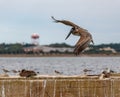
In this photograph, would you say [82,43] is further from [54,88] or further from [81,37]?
[54,88]

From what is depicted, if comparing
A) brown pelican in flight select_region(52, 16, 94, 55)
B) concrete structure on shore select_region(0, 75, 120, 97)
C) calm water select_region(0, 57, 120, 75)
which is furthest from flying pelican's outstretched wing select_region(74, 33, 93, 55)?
calm water select_region(0, 57, 120, 75)

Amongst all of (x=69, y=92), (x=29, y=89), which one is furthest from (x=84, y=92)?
(x=29, y=89)

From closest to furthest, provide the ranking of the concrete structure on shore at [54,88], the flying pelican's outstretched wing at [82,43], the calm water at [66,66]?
1. the flying pelican's outstretched wing at [82,43]
2. the concrete structure on shore at [54,88]
3. the calm water at [66,66]

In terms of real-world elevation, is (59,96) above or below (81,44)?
below

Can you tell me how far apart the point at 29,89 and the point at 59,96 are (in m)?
0.89

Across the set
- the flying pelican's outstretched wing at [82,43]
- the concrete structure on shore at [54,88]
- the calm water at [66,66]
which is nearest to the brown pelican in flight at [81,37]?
the flying pelican's outstretched wing at [82,43]

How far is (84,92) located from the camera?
61.0 ft

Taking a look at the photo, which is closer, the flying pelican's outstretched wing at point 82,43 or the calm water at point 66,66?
the flying pelican's outstretched wing at point 82,43

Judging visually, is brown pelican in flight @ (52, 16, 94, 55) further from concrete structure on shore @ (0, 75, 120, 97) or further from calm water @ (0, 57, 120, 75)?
calm water @ (0, 57, 120, 75)

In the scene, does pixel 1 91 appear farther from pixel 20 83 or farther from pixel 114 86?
pixel 114 86

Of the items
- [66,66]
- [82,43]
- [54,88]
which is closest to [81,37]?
[82,43]

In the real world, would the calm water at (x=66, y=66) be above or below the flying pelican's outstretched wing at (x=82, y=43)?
below

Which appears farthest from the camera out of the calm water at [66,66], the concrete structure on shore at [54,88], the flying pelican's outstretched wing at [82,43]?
the calm water at [66,66]

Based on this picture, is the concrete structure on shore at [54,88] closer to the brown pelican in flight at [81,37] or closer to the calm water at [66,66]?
the brown pelican in flight at [81,37]
